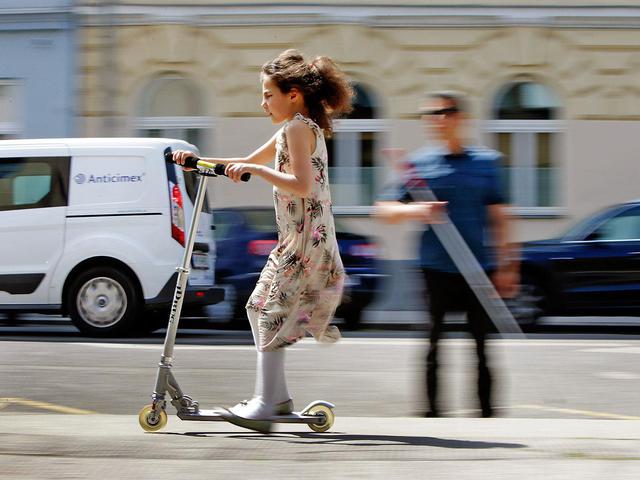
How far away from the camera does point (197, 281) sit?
39.2 ft

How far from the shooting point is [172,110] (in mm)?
19438

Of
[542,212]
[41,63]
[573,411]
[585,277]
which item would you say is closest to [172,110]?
[41,63]

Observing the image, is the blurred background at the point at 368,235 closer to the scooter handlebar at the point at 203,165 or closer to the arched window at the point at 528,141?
the arched window at the point at 528,141

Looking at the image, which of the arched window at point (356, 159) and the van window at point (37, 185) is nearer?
the van window at point (37, 185)

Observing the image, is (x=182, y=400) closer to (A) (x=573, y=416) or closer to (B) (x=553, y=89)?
(A) (x=573, y=416)

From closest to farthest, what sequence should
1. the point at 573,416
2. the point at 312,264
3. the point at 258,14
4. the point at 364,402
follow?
the point at 312,264 → the point at 573,416 → the point at 364,402 → the point at 258,14

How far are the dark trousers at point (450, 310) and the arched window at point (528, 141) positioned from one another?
1321cm

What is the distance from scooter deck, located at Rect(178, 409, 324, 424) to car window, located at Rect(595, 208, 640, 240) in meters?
8.53

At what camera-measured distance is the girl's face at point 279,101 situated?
5.18 m

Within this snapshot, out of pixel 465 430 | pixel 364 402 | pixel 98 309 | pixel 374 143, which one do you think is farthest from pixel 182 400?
pixel 374 143

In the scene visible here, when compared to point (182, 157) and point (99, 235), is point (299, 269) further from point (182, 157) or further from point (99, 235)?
point (99, 235)

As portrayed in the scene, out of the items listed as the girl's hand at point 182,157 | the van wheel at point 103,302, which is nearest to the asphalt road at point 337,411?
the van wheel at point 103,302

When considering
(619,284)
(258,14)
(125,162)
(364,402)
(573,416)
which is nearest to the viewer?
(573,416)

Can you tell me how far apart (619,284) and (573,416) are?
6303mm
